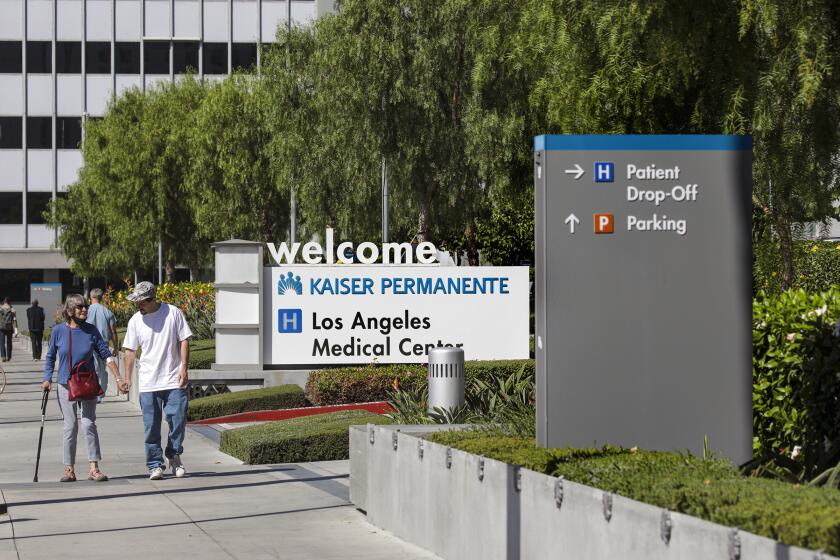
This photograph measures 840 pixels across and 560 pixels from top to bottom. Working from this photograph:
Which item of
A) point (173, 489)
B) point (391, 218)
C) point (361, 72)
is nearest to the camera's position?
point (173, 489)

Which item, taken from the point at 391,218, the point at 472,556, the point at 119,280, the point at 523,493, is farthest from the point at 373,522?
the point at 119,280

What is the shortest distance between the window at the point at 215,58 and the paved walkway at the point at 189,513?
5499 cm

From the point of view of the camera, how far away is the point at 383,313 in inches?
872

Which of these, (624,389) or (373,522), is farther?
(373,522)

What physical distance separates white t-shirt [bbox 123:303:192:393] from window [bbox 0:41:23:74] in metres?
60.4

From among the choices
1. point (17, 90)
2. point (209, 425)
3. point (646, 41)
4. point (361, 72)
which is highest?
point (17, 90)

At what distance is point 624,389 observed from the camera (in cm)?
829

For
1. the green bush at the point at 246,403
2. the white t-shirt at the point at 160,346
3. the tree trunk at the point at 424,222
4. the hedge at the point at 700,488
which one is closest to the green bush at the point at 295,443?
the white t-shirt at the point at 160,346

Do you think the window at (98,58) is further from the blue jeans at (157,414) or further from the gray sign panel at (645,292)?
the gray sign panel at (645,292)

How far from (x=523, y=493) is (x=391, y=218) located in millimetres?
28011

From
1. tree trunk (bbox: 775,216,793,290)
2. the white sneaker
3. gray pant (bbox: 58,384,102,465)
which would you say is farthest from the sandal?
tree trunk (bbox: 775,216,793,290)

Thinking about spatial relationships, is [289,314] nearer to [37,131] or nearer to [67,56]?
[67,56]

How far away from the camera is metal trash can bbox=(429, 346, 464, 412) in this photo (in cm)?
1256

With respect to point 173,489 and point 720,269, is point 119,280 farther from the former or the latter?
point 720,269
